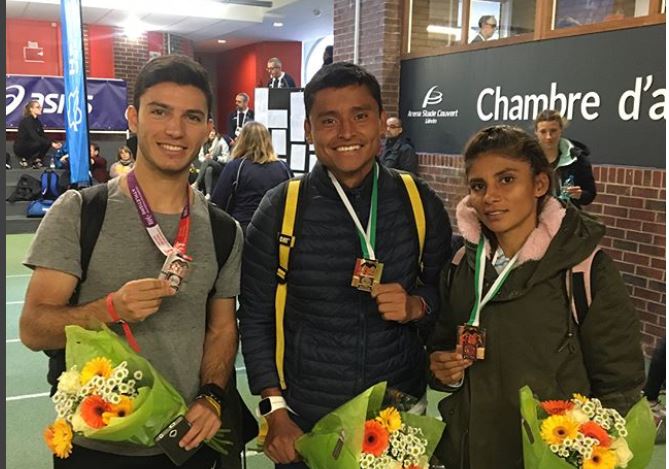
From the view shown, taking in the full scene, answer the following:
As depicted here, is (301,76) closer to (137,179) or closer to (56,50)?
(56,50)

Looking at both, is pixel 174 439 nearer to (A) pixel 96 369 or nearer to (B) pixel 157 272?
(A) pixel 96 369

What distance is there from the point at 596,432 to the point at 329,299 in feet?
2.38

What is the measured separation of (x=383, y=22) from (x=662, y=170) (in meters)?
4.34

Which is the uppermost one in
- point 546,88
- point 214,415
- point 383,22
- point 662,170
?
point 383,22

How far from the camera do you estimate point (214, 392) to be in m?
1.60

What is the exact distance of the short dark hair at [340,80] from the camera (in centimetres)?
177

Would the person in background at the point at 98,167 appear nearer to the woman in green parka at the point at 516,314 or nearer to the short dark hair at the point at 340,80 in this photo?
the short dark hair at the point at 340,80

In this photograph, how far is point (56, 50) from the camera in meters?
14.7

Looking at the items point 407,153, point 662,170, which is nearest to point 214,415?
point 662,170

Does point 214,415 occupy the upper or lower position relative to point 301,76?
lower

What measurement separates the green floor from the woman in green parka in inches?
76.9

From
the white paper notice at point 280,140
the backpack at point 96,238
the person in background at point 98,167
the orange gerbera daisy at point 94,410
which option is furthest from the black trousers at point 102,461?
the person in background at point 98,167

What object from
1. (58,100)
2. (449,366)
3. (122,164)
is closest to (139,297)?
(449,366)

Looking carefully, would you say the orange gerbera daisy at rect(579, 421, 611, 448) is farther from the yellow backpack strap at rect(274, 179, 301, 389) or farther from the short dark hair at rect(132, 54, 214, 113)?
the short dark hair at rect(132, 54, 214, 113)
